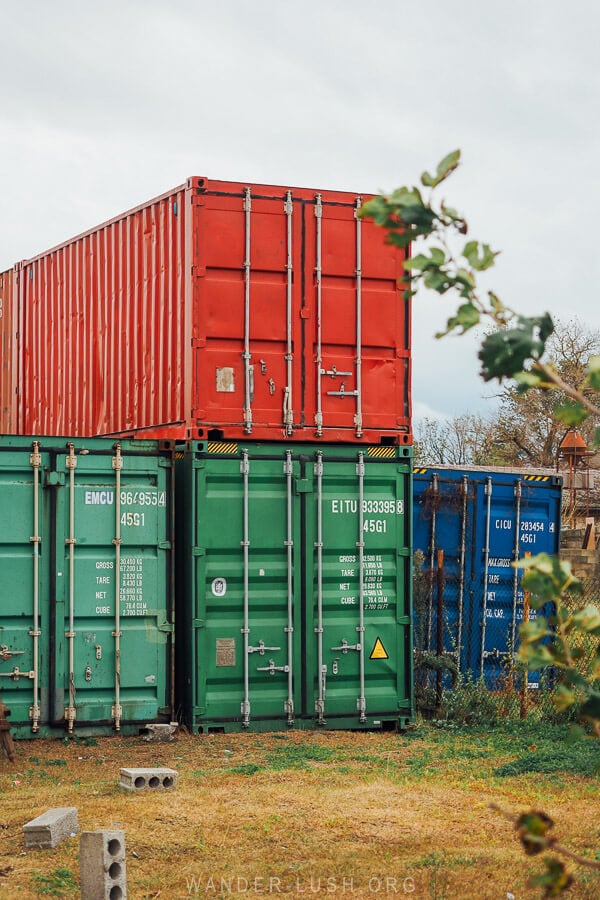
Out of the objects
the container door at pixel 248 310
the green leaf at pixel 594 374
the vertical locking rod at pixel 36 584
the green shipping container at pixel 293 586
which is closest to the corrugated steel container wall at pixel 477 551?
the green shipping container at pixel 293 586

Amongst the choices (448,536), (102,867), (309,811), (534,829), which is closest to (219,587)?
(448,536)

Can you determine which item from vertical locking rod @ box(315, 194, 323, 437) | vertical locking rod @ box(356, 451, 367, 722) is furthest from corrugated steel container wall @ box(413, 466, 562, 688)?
vertical locking rod @ box(315, 194, 323, 437)

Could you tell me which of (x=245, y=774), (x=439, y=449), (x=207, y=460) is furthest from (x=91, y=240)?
(x=439, y=449)

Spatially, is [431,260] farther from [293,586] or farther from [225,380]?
[293,586]

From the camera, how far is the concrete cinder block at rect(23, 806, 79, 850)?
7324mm

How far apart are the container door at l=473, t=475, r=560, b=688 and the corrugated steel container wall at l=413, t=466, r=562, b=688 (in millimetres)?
12

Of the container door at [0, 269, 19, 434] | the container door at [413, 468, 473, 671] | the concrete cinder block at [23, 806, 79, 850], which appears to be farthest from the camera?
the container door at [0, 269, 19, 434]

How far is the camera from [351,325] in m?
12.3

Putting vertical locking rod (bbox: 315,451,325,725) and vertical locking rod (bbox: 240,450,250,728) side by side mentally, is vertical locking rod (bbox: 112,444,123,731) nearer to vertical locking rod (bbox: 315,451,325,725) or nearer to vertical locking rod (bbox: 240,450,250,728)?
vertical locking rod (bbox: 240,450,250,728)

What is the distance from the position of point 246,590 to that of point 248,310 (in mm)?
2673

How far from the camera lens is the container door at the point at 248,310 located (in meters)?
11.8

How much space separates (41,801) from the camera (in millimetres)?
8586

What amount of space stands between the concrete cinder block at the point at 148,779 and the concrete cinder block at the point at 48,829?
1.30 m

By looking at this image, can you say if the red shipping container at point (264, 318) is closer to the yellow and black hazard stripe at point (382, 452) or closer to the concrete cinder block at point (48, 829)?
the yellow and black hazard stripe at point (382, 452)
